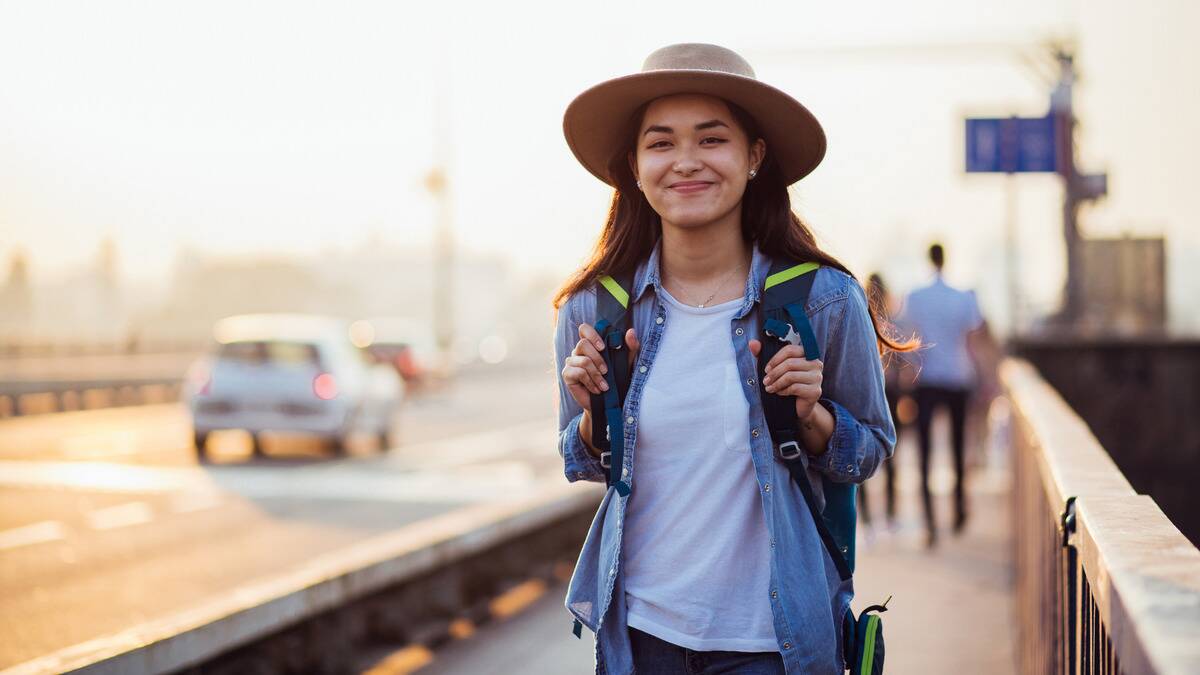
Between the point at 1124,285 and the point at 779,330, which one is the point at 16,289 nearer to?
the point at 1124,285

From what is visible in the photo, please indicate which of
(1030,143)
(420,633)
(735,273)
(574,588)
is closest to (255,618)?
(420,633)

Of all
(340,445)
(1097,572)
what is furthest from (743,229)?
(340,445)

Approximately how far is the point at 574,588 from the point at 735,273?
71cm

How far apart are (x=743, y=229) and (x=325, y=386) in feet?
51.5

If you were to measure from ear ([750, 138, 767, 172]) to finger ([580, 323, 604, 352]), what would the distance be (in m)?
0.50

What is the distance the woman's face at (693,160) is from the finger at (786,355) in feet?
1.09

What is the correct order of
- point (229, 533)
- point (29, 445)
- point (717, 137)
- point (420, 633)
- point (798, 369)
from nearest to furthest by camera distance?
1. point (798, 369)
2. point (717, 137)
3. point (420, 633)
4. point (229, 533)
5. point (29, 445)

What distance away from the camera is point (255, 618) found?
214 inches

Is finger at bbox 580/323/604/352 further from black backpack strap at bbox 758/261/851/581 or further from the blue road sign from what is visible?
the blue road sign

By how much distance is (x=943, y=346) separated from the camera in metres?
9.87

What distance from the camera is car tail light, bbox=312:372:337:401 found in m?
18.4

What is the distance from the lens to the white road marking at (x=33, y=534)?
1114 cm

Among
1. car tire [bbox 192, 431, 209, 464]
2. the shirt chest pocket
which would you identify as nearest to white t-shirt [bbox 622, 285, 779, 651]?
the shirt chest pocket

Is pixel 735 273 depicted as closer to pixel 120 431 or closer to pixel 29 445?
pixel 29 445
